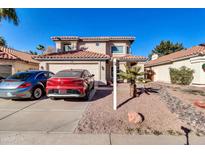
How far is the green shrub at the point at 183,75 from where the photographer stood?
44.1 feet

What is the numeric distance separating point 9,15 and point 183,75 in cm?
1866

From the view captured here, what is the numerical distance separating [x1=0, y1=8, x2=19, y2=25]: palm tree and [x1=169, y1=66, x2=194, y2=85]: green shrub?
17973 mm

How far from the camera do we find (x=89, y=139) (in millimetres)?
3275

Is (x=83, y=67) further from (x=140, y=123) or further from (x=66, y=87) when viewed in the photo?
(x=140, y=123)

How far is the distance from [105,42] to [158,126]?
15300 mm

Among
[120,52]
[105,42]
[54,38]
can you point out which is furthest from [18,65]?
[120,52]

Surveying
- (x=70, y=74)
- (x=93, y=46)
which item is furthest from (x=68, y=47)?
(x=70, y=74)

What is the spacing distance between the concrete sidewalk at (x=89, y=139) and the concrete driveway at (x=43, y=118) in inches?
11.1

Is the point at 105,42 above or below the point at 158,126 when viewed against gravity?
above

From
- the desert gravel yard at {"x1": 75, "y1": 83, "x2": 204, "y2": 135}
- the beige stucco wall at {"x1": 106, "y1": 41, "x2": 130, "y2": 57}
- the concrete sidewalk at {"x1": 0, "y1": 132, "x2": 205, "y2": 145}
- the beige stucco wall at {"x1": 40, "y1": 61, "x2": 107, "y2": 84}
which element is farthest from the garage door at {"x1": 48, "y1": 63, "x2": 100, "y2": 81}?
the concrete sidewalk at {"x1": 0, "y1": 132, "x2": 205, "y2": 145}

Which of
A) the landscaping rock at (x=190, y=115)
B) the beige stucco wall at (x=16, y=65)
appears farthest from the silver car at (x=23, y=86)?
the beige stucco wall at (x=16, y=65)
